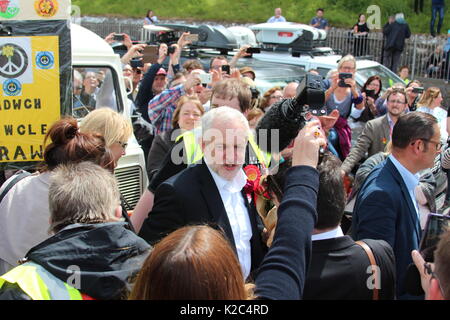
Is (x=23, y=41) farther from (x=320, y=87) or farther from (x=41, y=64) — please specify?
(x=320, y=87)

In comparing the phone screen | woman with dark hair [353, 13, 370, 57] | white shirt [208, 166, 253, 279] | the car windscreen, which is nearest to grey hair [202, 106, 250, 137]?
white shirt [208, 166, 253, 279]

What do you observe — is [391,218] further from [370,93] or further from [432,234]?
[370,93]

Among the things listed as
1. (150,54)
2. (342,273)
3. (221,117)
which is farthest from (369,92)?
(342,273)

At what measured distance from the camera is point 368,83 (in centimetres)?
858

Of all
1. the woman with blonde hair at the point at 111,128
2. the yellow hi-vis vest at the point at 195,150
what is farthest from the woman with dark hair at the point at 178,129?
the yellow hi-vis vest at the point at 195,150

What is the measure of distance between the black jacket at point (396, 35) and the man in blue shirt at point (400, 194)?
1349cm

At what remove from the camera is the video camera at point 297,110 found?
2.29 m

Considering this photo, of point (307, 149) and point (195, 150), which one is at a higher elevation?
point (307, 149)

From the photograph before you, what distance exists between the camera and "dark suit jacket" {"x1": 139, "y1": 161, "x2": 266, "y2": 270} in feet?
9.39

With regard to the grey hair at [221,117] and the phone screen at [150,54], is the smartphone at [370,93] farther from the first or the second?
the grey hair at [221,117]

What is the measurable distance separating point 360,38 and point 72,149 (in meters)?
15.5

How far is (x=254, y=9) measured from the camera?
24953 millimetres

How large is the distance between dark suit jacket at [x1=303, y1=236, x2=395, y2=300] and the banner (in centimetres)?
253
